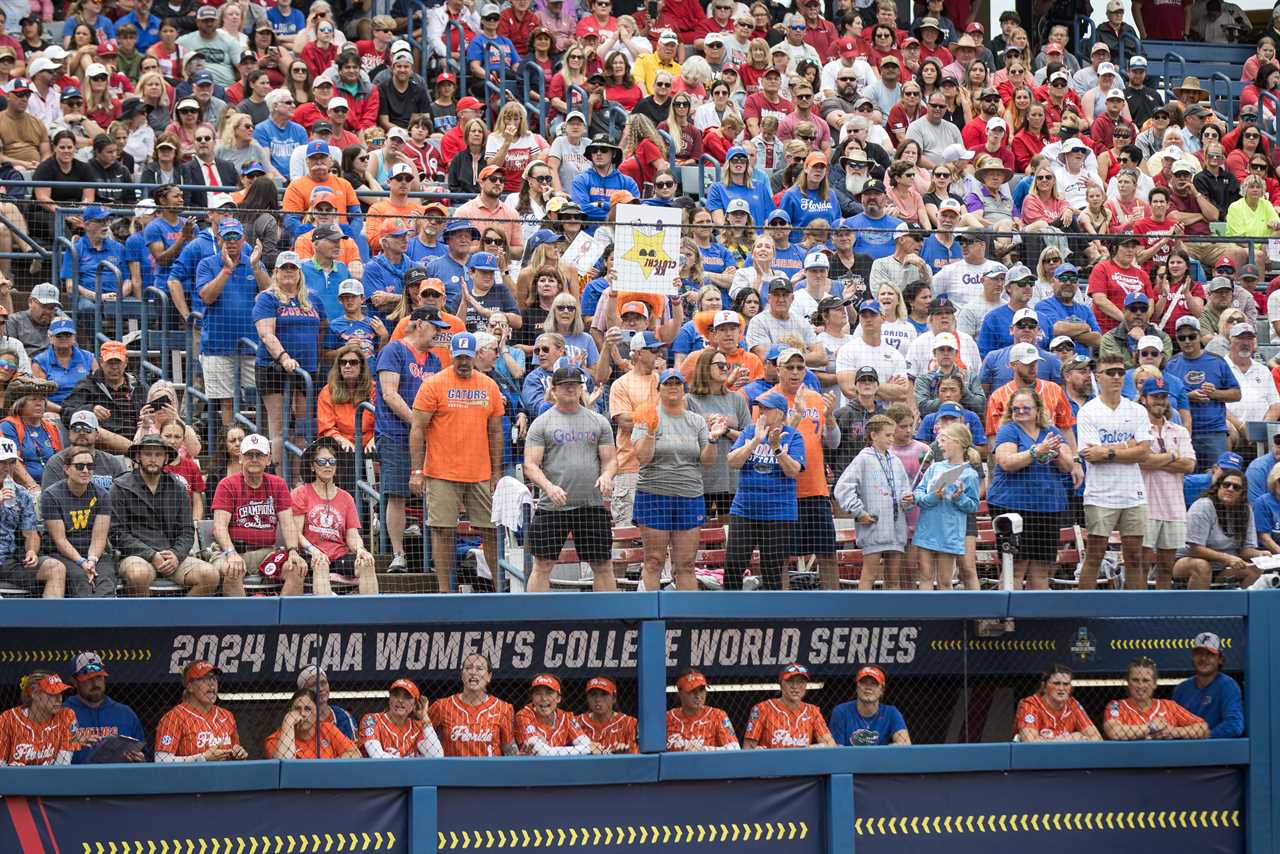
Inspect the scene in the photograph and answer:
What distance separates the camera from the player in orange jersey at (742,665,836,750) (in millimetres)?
11602

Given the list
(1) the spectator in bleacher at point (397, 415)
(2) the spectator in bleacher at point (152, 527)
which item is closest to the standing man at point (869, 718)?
(1) the spectator in bleacher at point (397, 415)

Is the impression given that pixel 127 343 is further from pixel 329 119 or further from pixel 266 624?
pixel 329 119

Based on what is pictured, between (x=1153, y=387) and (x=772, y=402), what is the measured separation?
2659mm

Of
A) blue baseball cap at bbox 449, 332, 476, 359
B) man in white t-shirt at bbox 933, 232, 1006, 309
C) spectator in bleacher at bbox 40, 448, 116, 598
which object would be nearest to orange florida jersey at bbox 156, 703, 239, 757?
spectator in bleacher at bbox 40, 448, 116, 598

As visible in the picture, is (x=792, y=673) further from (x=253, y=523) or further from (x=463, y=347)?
(x=253, y=523)

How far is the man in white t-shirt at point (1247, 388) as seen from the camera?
12562 mm

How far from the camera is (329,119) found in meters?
16.7

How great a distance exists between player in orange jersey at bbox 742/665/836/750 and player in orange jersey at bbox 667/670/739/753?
0.66ft

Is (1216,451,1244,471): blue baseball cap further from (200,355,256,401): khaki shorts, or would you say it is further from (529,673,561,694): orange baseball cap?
(200,355,256,401): khaki shorts

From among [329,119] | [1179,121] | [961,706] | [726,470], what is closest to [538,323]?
[726,470]

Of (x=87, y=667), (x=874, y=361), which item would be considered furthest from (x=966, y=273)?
(x=87, y=667)

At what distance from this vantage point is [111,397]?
11.3m

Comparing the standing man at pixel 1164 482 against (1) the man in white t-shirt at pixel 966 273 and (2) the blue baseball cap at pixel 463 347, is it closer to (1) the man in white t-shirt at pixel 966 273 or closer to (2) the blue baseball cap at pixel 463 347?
(1) the man in white t-shirt at pixel 966 273

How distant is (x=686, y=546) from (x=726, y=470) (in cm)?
58
